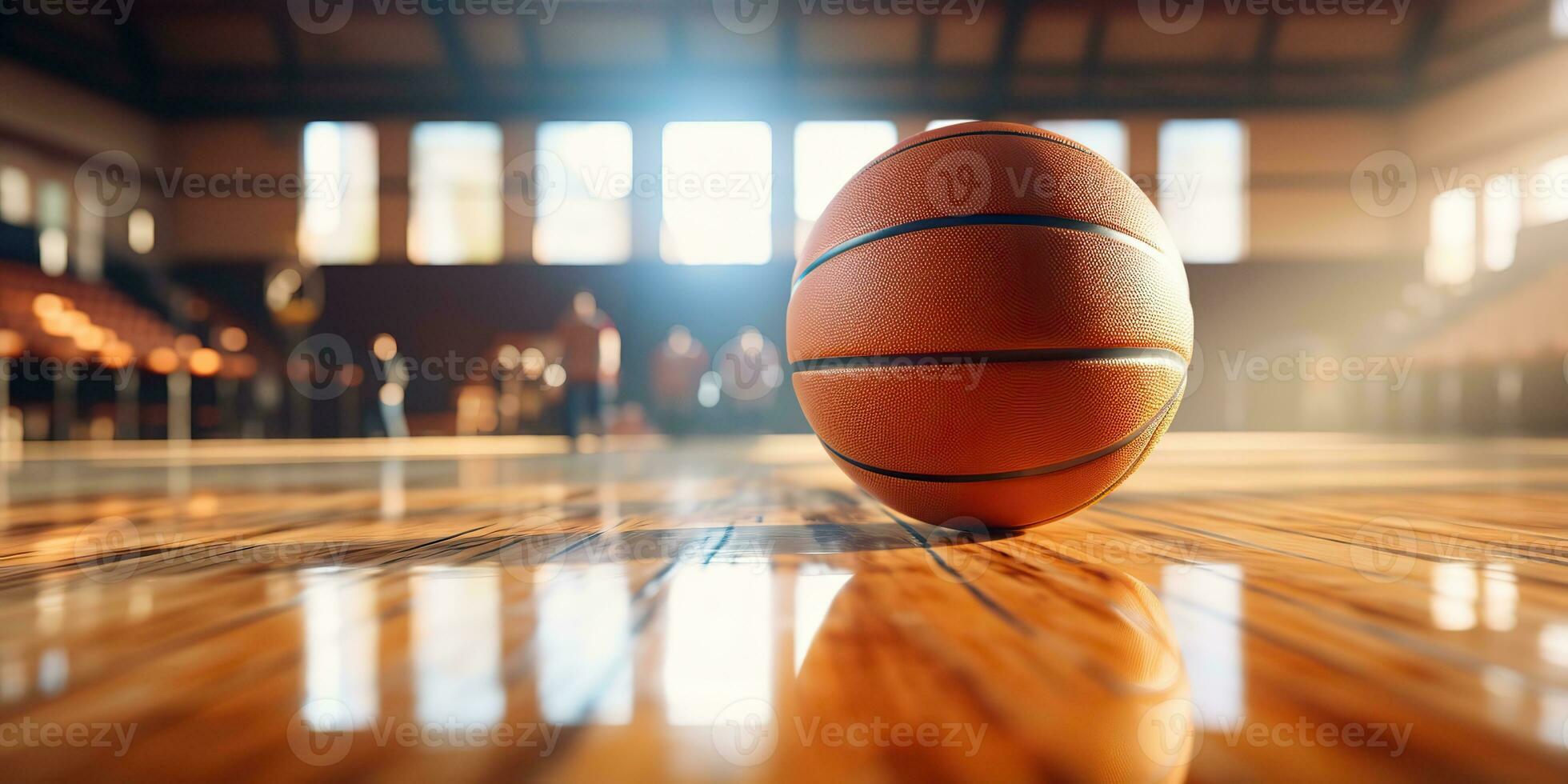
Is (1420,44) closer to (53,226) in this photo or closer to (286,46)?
(286,46)

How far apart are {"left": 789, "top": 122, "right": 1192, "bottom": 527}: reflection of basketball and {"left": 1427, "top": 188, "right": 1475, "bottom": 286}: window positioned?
7.35 meters

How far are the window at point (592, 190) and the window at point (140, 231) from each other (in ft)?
10.7

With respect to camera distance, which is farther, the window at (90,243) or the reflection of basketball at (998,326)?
the window at (90,243)

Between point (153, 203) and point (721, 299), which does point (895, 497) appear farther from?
point (153, 203)

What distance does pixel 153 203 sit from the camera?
6.60 metres

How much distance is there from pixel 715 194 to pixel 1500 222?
6.26m

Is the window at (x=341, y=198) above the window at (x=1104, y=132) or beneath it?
beneath

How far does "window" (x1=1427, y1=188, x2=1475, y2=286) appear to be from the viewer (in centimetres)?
621

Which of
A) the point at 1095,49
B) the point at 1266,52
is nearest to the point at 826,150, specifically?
the point at 1095,49

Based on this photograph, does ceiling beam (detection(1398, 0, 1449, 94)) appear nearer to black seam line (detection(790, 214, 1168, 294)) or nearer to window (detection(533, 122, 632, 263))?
window (detection(533, 122, 632, 263))

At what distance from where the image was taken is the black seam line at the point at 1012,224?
2.53 ft

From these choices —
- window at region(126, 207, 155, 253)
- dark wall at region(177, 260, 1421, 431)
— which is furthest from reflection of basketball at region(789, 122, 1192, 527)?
window at region(126, 207, 155, 253)

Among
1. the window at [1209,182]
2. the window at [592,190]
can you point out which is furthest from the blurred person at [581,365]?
the window at [1209,182]

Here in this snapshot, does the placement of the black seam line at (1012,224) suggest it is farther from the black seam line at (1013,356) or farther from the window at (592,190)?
the window at (592,190)
